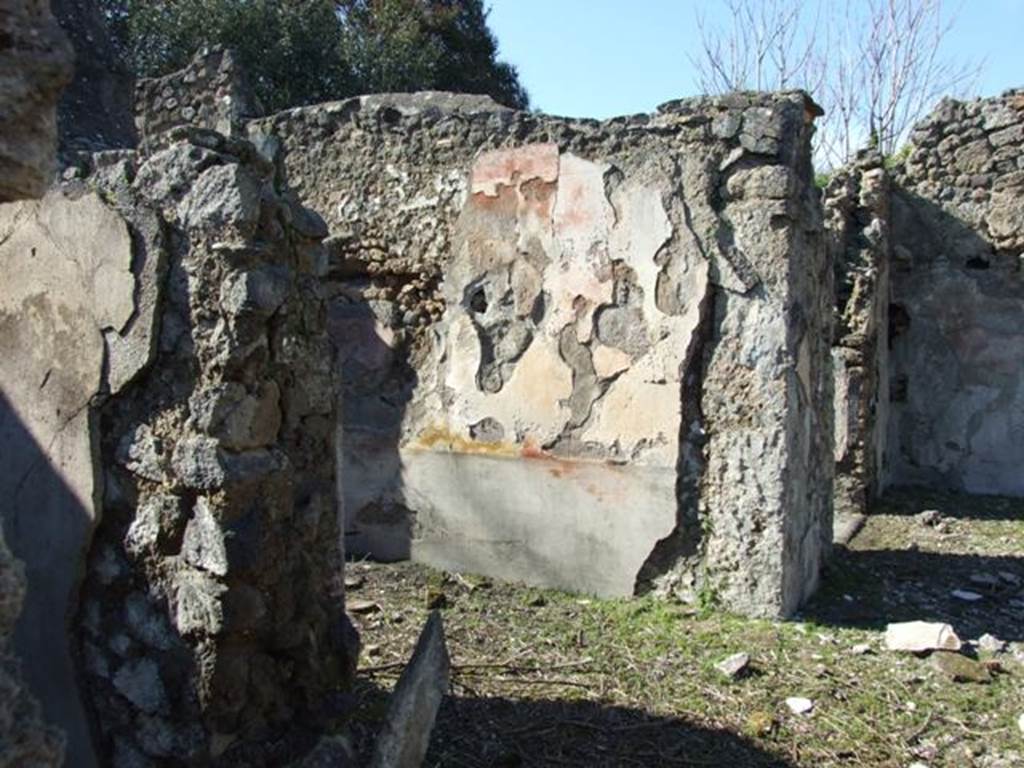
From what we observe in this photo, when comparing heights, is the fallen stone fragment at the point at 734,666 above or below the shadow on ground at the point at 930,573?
above

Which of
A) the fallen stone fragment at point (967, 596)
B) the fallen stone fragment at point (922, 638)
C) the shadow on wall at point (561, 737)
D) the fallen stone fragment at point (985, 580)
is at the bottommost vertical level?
the shadow on wall at point (561, 737)

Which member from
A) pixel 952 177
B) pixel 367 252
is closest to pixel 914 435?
pixel 952 177

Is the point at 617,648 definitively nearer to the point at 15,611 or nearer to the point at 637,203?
the point at 637,203

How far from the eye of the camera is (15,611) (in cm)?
114

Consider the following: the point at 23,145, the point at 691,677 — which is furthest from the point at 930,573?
the point at 23,145

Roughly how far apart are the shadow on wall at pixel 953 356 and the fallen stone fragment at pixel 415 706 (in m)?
5.70

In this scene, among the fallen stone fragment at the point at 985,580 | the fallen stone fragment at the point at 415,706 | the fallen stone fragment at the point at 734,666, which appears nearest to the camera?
the fallen stone fragment at the point at 415,706

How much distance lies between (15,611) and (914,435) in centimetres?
725

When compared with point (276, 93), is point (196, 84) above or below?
below

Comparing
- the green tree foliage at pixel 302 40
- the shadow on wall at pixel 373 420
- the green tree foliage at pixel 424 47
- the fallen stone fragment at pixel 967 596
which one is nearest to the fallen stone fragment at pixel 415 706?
the shadow on wall at pixel 373 420

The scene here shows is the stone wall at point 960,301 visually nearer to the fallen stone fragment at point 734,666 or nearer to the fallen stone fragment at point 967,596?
the fallen stone fragment at point 967,596

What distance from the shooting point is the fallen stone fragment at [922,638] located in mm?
3443

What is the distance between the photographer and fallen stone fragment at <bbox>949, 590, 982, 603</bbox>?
4156mm

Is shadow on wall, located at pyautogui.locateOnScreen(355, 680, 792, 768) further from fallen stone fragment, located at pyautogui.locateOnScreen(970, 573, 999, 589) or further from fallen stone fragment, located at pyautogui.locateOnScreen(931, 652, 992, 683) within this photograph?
fallen stone fragment, located at pyautogui.locateOnScreen(970, 573, 999, 589)
